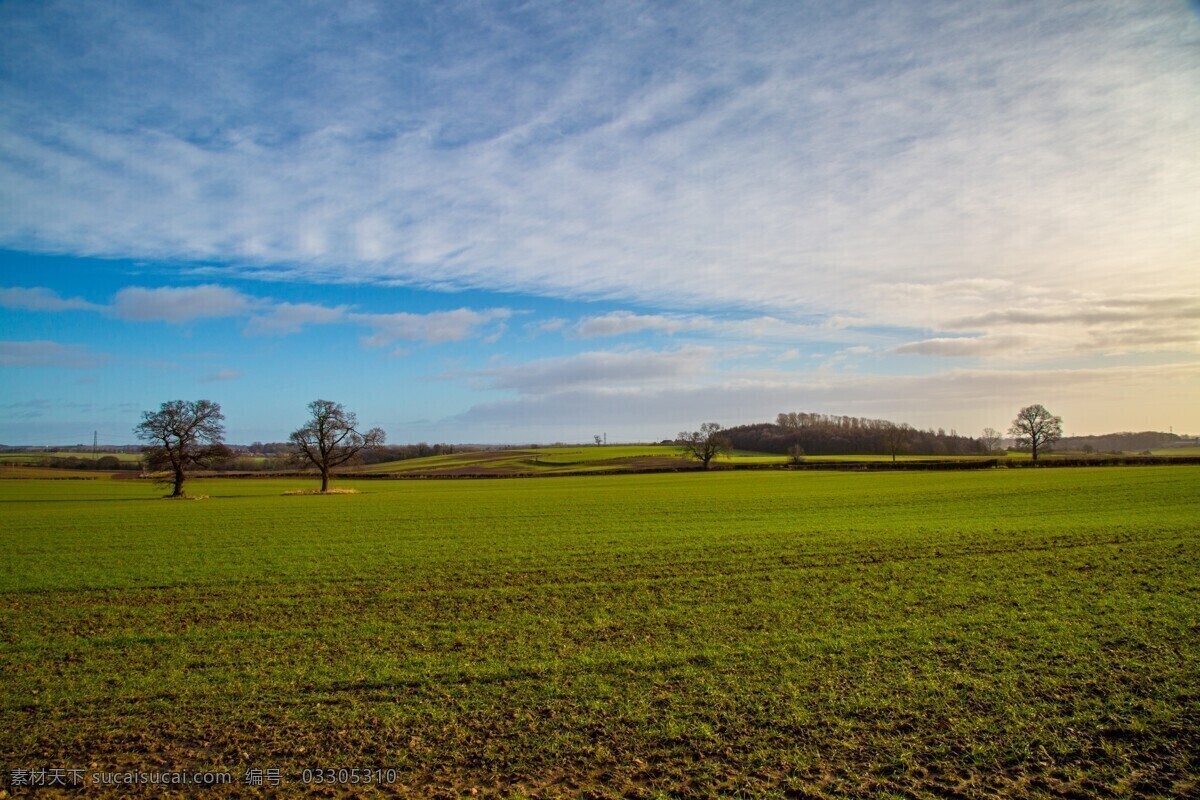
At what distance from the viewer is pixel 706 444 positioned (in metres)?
113

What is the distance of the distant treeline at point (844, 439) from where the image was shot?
13750 centimetres

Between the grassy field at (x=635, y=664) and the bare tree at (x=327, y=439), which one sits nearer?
the grassy field at (x=635, y=664)

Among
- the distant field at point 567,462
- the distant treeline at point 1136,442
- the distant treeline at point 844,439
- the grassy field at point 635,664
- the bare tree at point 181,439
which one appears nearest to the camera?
the grassy field at point 635,664

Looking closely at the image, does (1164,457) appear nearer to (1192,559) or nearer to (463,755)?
(1192,559)

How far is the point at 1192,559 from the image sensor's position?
64.4 ft

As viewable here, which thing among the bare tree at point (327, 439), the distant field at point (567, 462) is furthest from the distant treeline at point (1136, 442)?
the bare tree at point (327, 439)

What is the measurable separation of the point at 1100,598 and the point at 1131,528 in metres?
14.6

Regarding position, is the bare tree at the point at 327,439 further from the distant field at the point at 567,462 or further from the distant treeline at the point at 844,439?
the distant treeline at the point at 844,439

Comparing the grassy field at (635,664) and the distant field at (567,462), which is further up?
the grassy field at (635,664)

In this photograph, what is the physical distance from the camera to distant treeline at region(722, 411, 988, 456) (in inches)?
5413

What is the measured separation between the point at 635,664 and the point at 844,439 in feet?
481

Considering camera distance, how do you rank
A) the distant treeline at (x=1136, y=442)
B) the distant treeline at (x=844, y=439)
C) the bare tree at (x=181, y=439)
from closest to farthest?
the bare tree at (x=181, y=439) → the distant treeline at (x=844, y=439) → the distant treeline at (x=1136, y=442)

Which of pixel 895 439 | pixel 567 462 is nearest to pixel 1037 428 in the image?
pixel 895 439

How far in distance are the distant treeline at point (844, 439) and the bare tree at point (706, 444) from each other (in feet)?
84.8
